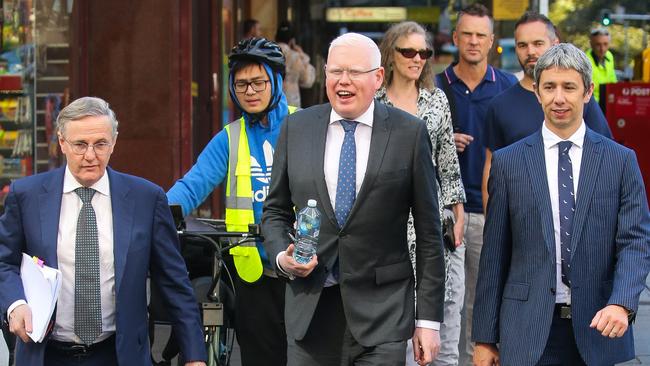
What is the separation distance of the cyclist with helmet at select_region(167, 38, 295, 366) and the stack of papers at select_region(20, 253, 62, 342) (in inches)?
62.3

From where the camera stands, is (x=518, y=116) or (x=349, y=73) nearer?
(x=349, y=73)

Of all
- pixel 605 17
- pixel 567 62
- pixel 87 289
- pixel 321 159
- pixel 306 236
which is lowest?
pixel 87 289

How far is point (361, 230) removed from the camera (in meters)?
5.36

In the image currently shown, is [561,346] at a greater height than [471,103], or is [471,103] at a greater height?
[471,103]

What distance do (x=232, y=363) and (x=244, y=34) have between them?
8.77 metres

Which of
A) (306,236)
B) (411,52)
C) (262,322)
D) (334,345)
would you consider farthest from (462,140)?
(306,236)

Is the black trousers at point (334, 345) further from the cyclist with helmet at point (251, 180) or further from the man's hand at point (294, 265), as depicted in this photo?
the cyclist with helmet at point (251, 180)

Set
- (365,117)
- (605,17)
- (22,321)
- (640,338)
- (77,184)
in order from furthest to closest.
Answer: (605,17)
(640,338)
(365,117)
(77,184)
(22,321)

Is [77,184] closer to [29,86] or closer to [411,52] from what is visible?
[411,52]

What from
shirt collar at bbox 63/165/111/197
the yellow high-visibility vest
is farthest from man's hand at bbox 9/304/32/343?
the yellow high-visibility vest

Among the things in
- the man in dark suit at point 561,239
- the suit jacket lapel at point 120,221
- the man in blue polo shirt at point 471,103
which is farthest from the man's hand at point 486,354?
the man in blue polo shirt at point 471,103

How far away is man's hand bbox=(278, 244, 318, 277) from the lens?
17.0 feet

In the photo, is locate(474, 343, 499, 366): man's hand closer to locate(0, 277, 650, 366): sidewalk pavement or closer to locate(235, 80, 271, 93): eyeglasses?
locate(235, 80, 271, 93): eyeglasses

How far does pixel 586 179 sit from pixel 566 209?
147 mm
